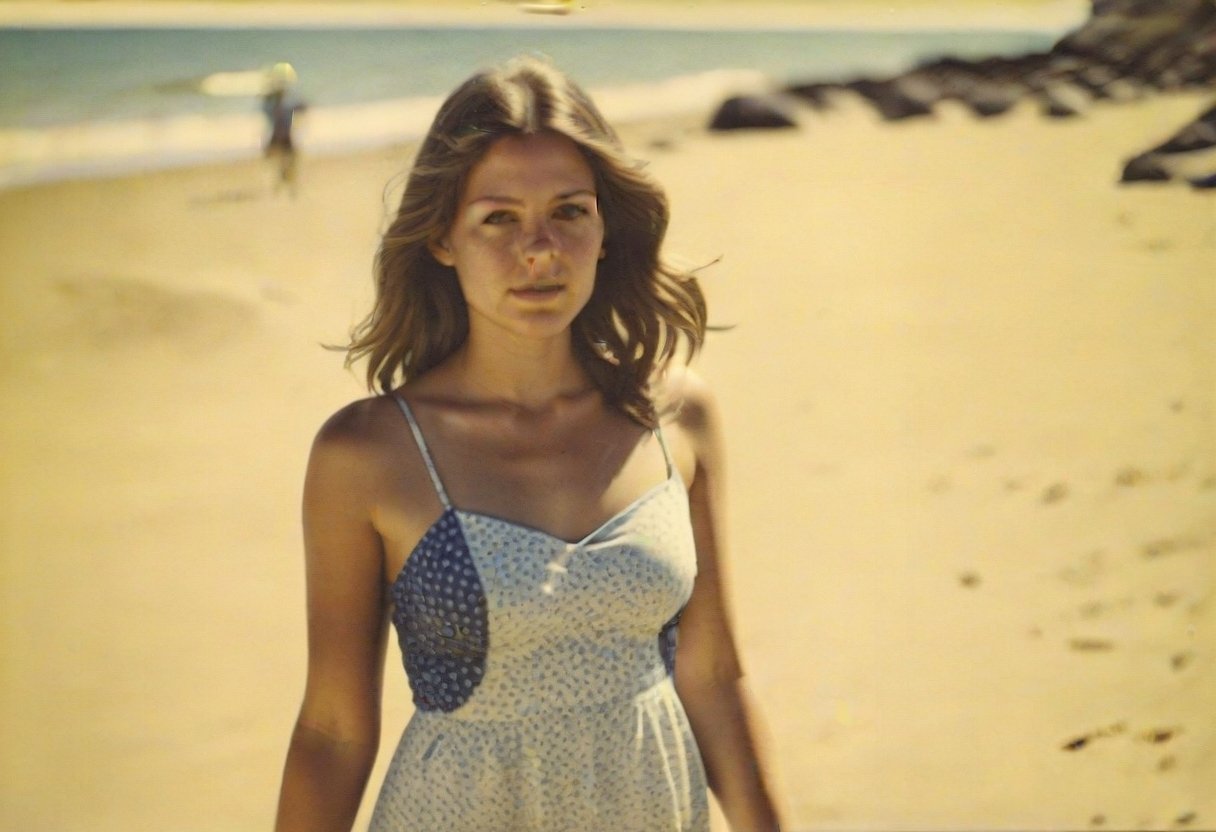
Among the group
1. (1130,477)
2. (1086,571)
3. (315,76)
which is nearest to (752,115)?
(315,76)

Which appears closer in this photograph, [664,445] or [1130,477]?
[664,445]

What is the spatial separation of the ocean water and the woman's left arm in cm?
934

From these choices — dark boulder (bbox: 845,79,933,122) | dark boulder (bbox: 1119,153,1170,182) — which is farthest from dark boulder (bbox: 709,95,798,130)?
dark boulder (bbox: 1119,153,1170,182)

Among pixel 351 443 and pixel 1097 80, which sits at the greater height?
pixel 1097 80

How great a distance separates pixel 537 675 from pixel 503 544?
0.17m

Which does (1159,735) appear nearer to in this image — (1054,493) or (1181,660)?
(1181,660)

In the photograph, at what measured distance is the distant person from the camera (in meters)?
12.4

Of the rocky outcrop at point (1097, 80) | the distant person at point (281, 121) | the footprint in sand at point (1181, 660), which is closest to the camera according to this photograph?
the footprint in sand at point (1181, 660)

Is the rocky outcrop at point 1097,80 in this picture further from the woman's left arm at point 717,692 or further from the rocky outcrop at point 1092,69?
the woman's left arm at point 717,692

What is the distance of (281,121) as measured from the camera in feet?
44.6

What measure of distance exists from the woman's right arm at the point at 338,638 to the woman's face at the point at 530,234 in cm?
24

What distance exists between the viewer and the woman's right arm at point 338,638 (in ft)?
6.15

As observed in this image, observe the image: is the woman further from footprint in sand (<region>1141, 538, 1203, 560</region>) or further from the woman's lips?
footprint in sand (<region>1141, 538, 1203, 560</region>)

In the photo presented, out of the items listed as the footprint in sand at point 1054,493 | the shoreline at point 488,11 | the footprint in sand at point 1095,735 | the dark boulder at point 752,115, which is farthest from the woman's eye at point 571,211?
the dark boulder at point 752,115
